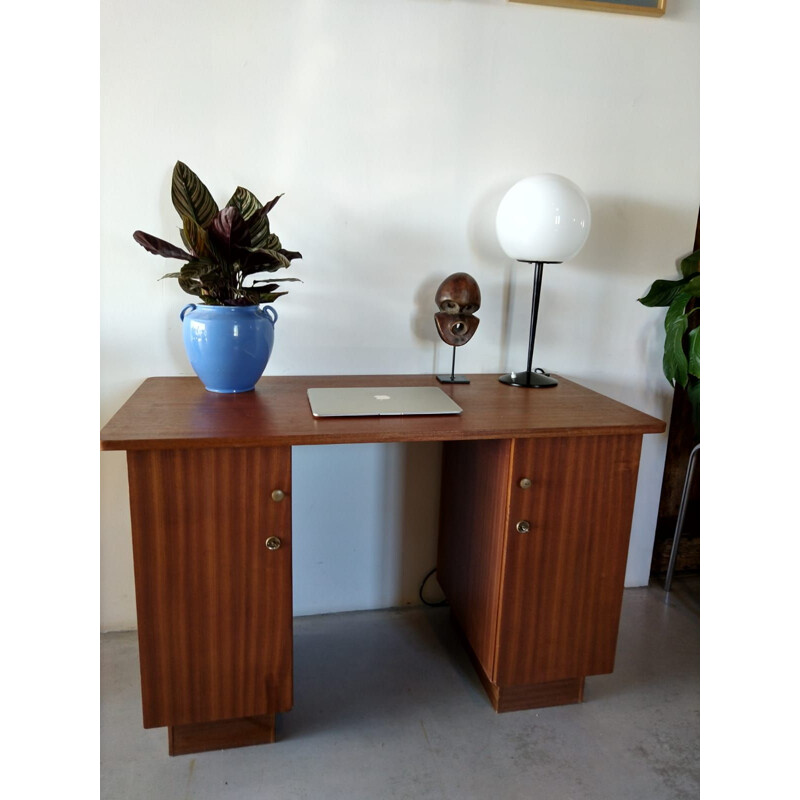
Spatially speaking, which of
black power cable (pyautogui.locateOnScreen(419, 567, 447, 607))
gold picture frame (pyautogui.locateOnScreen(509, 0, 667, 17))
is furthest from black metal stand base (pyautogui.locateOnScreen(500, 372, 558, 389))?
gold picture frame (pyautogui.locateOnScreen(509, 0, 667, 17))

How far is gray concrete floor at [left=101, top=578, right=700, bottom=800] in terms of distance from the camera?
143 centimetres

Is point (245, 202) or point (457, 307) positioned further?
point (457, 307)

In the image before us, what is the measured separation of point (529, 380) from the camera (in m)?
1.85

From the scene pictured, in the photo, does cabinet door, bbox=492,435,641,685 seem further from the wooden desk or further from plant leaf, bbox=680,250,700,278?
plant leaf, bbox=680,250,700,278

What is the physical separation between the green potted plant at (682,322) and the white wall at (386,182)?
3.3 inches

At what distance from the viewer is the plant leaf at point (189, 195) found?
1.49 meters

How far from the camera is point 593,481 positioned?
1.52m

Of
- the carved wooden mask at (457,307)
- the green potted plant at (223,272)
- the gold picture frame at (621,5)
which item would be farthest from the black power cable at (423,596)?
the gold picture frame at (621,5)

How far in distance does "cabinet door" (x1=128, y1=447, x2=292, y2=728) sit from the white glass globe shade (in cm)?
88

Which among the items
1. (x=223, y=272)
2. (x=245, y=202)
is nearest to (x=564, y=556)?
(x=223, y=272)

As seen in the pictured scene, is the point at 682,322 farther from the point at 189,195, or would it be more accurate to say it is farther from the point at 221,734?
the point at 221,734

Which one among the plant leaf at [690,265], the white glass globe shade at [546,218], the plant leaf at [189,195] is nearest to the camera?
the plant leaf at [189,195]

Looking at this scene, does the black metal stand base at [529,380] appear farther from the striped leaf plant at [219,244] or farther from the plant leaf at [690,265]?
the striped leaf plant at [219,244]

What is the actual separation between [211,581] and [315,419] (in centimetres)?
43
